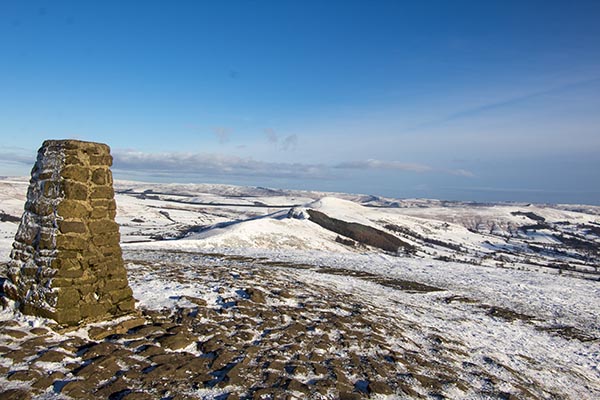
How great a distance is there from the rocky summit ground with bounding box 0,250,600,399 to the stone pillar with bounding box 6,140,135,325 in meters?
0.53

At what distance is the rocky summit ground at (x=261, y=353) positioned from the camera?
7105 millimetres

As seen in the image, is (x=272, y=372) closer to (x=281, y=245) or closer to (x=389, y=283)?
(x=389, y=283)

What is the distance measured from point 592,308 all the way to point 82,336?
23.1 metres

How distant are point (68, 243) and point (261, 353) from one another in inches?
212

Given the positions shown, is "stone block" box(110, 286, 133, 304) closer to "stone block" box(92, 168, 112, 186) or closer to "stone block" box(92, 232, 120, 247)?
"stone block" box(92, 232, 120, 247)

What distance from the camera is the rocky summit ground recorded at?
7.11 m

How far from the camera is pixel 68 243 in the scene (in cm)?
888

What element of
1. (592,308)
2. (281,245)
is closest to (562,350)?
(592,308)

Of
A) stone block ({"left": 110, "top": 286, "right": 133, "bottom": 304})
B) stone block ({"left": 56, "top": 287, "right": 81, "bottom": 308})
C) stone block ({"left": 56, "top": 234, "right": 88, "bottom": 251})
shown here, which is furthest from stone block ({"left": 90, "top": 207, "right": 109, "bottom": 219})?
stone block ({"left": 110, "top": 286, "right": 133, "bottom": 304})

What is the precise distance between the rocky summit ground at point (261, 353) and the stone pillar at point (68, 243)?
525 millimetres

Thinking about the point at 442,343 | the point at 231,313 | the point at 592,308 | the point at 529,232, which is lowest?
the point at 529,232

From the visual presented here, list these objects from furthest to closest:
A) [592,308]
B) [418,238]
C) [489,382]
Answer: [418,238] → [592,308] → [489,382]

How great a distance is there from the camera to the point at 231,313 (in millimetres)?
11438

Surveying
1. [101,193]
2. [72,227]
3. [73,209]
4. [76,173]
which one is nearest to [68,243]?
[72,227]
